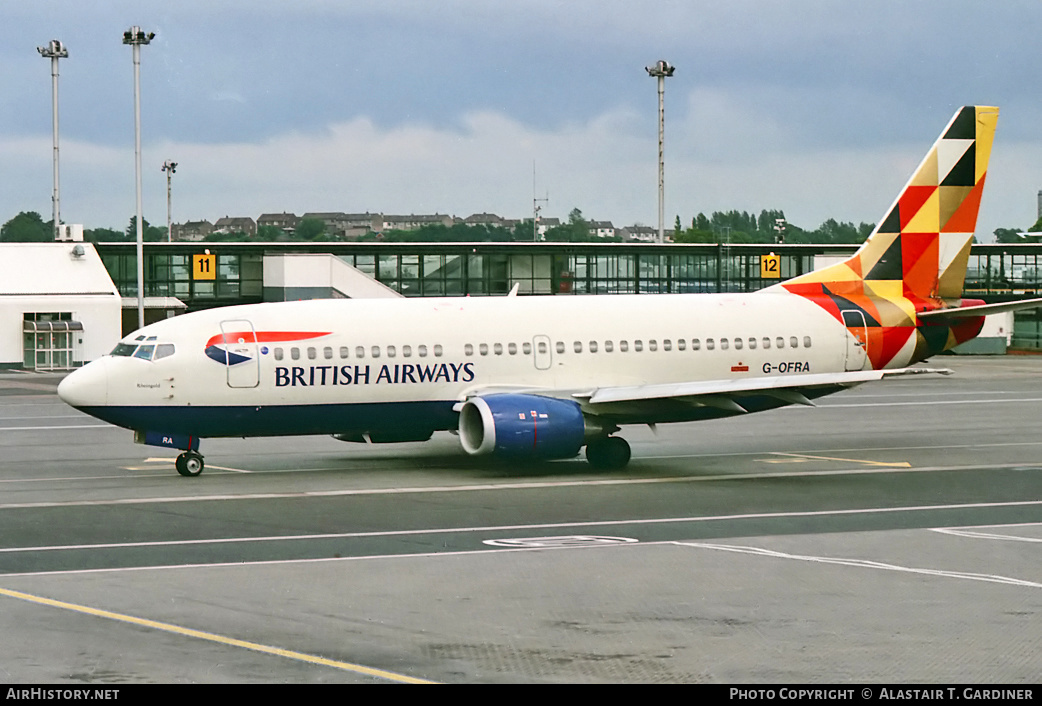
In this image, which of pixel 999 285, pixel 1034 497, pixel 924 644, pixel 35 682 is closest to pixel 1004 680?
pixel 924 644

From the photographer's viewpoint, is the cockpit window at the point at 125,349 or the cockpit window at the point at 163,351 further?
the cockpit window at the point at 125,349

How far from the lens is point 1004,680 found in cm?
1394

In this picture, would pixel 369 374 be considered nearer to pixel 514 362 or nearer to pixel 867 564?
pixel 514 362

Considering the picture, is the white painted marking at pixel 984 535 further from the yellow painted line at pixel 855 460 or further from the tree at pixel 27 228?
the tree at pixel 27 228

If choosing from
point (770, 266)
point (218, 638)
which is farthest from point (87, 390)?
point (770, 266)

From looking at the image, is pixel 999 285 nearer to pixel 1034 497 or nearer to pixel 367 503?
pixel 1034 497

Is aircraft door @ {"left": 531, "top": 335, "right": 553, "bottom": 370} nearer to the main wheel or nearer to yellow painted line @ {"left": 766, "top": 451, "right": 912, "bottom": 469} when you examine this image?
yellow painted line @ {"left": 766, "top": 451, "right": 912, "bottom": 469}

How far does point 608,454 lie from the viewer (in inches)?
1302

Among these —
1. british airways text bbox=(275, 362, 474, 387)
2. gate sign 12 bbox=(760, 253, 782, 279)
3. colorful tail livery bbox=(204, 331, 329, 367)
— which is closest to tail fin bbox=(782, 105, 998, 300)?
british airways text bbox=(275, 362, 474, 387)

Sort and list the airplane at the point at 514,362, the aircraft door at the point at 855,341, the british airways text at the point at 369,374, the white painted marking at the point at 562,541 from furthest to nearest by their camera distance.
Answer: the aircraft door at the point at 855,341 < the british airways text at the point at 369,374 < the airplane at the point at 514,362 < the white painted marking at the point at 562,541

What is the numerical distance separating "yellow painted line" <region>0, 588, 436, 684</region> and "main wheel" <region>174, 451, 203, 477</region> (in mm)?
12721

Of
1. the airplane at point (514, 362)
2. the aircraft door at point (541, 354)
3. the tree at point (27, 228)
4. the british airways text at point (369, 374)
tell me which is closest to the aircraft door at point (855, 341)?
the airplane at point (514, 362)

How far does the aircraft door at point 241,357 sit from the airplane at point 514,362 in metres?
0.03

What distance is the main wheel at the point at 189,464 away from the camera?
3152 centimetres
